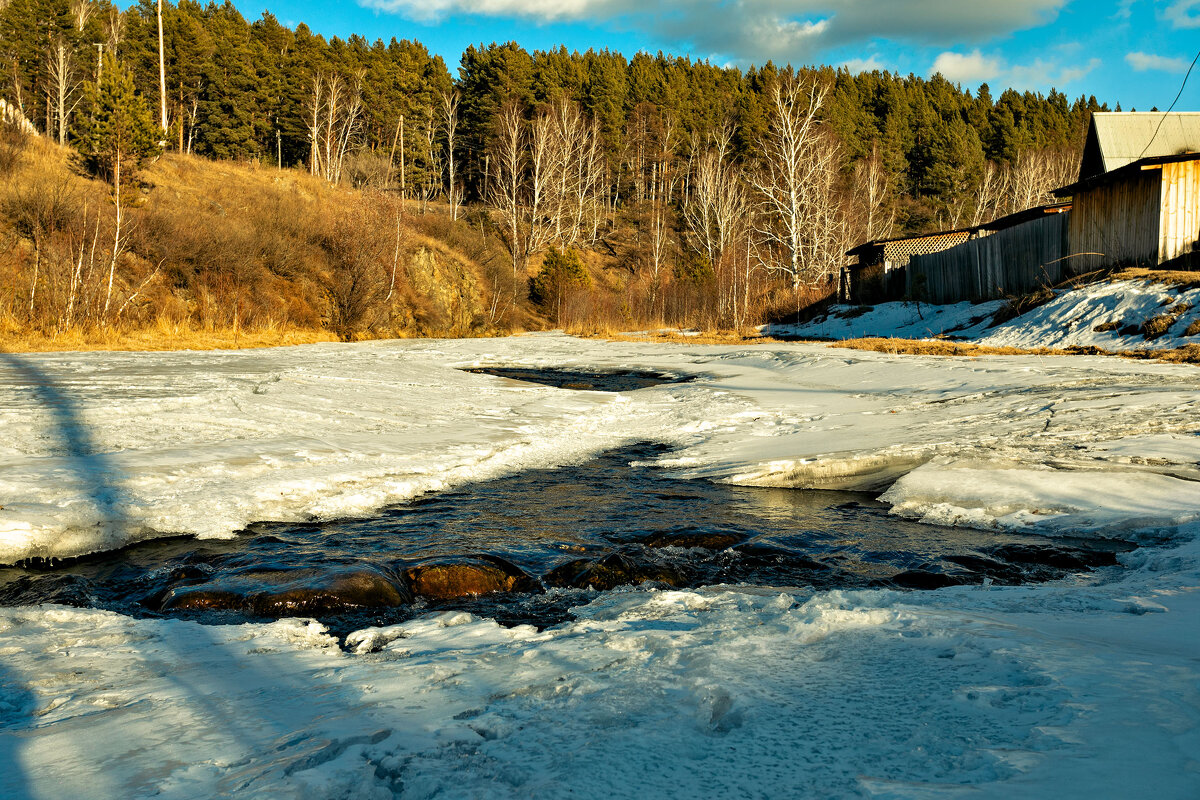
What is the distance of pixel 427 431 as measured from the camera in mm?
7516

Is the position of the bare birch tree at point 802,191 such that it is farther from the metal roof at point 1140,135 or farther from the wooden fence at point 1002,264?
the metal roof at point 1140,135

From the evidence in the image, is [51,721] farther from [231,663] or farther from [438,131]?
[438,131]

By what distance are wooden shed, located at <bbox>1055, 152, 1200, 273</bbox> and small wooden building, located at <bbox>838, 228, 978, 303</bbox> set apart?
7652 mm

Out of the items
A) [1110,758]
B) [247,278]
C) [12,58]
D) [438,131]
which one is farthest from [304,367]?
[438,131]

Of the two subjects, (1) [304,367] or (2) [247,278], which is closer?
(1) [304,367]

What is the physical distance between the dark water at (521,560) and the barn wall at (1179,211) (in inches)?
588

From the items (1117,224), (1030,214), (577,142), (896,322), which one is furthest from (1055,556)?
(577,142)

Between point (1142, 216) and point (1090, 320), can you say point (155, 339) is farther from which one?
point (1142, 216)

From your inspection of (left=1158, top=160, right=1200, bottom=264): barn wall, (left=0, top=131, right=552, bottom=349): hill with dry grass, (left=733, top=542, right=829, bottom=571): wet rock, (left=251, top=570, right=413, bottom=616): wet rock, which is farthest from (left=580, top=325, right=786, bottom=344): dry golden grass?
(left=251, top=570, right=413, bottom=616): wet rock

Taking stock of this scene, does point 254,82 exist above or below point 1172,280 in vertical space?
above

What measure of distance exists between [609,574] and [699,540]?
807mm

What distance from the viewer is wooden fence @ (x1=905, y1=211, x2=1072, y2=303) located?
726 inches

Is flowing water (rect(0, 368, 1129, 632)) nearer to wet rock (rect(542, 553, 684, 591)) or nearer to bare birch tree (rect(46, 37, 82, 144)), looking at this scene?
wet rock (rect(542, 553, 684, 591))

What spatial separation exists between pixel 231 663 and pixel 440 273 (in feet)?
108
